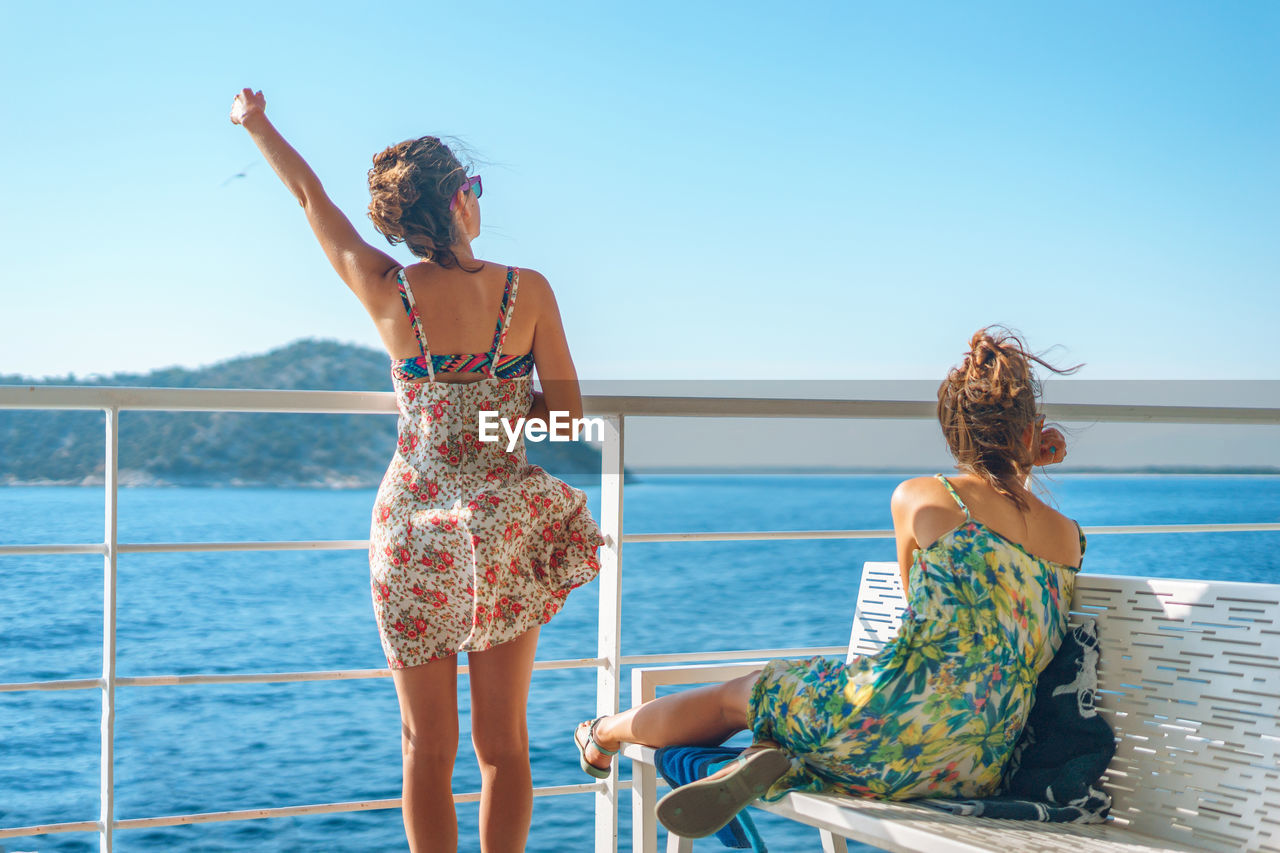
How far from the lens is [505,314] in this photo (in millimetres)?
1745

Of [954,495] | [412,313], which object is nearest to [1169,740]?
[954,495]

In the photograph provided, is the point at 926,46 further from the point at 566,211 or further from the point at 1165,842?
the point at 1165,842

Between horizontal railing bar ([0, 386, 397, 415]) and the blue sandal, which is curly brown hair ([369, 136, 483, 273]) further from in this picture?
the blue sandal

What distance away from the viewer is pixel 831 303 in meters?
37.5

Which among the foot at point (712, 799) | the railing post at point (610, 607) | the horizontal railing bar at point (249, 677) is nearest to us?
the foot at point (712, 799)

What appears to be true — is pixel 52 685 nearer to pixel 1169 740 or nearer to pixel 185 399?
pixel 185 399

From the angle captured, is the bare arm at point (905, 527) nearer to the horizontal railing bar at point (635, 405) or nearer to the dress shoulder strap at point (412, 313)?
the horizontal railing bar at point (635, 405)

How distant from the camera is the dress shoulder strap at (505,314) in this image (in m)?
1.75

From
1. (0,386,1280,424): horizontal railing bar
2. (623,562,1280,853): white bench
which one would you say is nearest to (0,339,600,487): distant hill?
(0,386,1280,424): horizontal railing bar

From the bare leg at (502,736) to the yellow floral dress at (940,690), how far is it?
0.46 metres

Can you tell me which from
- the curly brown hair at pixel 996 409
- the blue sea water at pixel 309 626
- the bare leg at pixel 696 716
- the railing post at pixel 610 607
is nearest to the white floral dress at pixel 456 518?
the bare leg at pixel 696 716

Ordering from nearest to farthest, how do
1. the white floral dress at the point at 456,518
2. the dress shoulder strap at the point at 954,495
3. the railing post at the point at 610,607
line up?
the dress shoulder strap at the point at 954,495, the white floral dress at the point at 456,518, the railing post at the point at 610,607

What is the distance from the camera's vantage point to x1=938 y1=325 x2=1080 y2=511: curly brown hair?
5.49ft

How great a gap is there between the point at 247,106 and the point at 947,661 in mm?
1523
